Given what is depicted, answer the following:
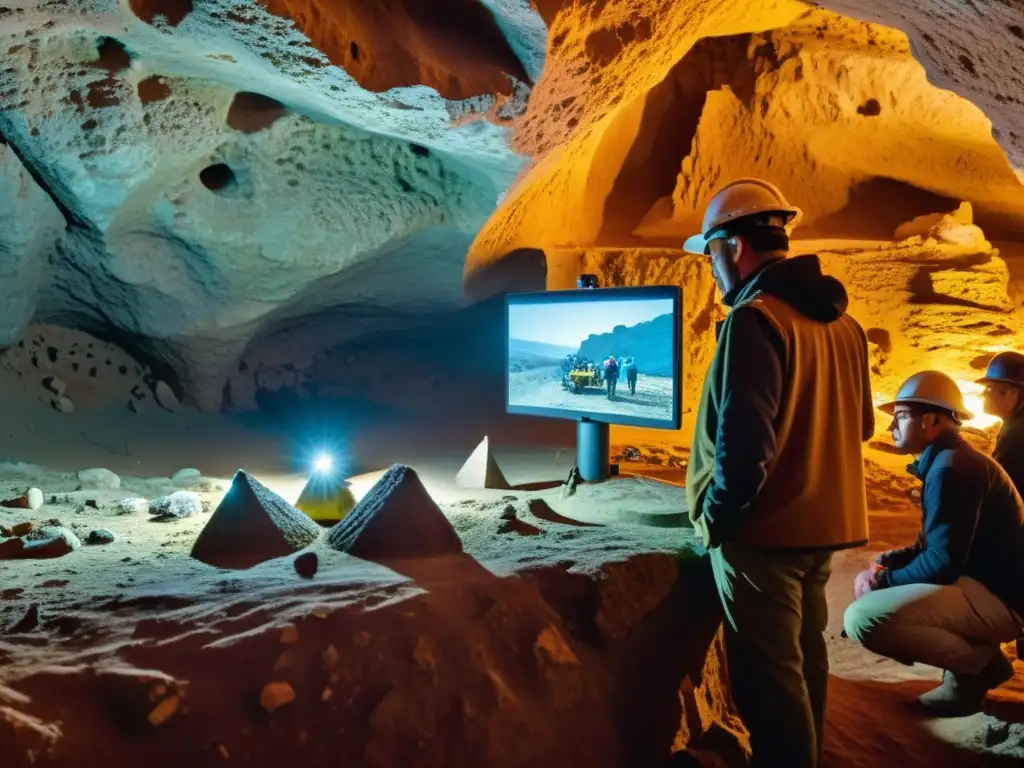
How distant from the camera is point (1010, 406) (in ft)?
11.0

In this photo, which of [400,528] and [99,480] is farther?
[99,480]

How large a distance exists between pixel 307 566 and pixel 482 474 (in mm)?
1544

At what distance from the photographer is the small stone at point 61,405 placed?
6164 millimetres

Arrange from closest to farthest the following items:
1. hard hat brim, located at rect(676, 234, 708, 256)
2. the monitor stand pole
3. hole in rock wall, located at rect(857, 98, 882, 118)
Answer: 1. hard hat brim, located at rect(676, 234, 708, 256)
2. the monitor stand pole
3. hole in rock wall, located at rect(857, 98, 882, 118)

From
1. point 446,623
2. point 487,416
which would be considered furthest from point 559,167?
point 446,623

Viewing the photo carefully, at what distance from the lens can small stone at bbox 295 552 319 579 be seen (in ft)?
8.11

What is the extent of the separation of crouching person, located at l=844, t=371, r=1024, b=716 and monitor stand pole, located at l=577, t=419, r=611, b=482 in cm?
128

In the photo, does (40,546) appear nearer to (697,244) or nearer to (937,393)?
(697,244)

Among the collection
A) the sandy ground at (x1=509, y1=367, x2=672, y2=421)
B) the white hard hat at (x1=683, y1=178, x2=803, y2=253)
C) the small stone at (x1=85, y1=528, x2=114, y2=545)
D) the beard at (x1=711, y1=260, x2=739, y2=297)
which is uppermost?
the white hard hat at (x1=683, y1=178, x2=803, y2=253)

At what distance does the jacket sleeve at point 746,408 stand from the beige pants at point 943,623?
128 cm

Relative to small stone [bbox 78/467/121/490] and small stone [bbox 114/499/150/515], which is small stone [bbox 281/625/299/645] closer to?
small stone [bbox 114/499/150/515]

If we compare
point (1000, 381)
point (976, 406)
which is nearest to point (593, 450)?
point (1000, 381)

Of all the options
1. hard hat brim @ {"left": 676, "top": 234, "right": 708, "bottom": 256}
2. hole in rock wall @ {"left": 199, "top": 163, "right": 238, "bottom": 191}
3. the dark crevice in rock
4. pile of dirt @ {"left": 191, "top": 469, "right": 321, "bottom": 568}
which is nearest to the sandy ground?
hard hat brim @ {"left": 676, "top": 234, "right": 708, "bottom": 256}

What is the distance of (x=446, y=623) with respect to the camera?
2.30m
